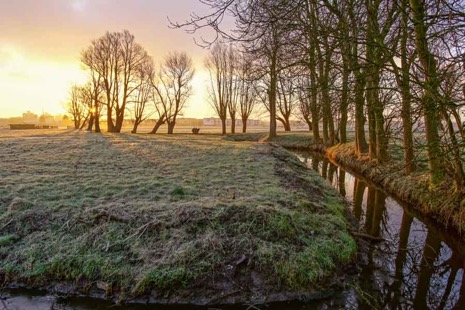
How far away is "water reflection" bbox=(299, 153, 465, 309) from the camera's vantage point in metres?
5.02

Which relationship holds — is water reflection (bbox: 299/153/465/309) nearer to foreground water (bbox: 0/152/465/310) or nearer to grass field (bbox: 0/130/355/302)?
foreground water (bbox: 0/152/465/310)

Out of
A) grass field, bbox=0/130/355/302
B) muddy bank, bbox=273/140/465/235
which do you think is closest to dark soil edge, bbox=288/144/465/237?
muddy bank, bbox=273/140/465/235

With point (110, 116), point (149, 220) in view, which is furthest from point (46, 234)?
point (110, 116)

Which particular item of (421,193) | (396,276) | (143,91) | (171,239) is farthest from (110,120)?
(396,276)

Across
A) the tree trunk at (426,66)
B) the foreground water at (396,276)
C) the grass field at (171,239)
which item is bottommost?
the foreground water at (396,276)

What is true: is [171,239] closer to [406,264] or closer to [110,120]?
[406,264]

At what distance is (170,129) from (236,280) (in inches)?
1546

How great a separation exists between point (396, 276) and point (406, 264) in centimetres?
64

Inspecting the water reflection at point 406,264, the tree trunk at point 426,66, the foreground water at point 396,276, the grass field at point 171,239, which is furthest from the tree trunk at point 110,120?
the tree trunk at point 426,66

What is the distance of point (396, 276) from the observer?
565cm

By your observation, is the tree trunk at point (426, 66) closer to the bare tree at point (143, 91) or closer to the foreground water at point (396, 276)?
the foreground water at point (396, 276)

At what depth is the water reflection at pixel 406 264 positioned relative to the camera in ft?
16.5

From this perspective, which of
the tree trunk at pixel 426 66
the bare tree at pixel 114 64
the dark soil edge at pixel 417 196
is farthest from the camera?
the bare tree at pixel 114 64

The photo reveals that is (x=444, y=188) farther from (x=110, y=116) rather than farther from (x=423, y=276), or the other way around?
(x=110, y=116)
